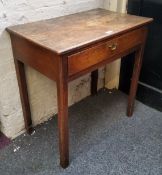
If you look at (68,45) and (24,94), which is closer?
(68,45)

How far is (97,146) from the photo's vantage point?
1.52 m

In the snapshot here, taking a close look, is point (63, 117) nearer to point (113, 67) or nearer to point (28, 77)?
point (28, 77)

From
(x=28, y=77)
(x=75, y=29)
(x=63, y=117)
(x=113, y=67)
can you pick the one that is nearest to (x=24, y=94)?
(x=28, y=77)

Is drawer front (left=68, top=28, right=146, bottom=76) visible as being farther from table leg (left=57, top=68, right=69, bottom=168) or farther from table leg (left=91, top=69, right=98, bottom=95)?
table leg (left=91, top=69, right=98, bottom=95)

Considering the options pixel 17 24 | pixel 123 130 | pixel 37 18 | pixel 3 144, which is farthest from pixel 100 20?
pixel 3 144

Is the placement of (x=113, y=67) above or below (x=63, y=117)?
below

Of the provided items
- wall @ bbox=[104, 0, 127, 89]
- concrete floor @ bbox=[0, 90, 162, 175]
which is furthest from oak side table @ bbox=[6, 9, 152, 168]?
wall @ bbox=[104, 0, 127, 89]

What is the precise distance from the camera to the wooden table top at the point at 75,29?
1048 mm

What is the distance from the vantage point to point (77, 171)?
1.35 metres

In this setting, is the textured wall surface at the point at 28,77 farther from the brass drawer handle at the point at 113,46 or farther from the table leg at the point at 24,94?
the brass drawer handle at the point at 113,46

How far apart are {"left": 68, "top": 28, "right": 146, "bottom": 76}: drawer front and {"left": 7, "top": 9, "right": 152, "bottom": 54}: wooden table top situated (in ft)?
0.14

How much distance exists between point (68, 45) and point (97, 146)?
768 millimetres

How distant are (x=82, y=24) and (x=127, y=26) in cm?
24

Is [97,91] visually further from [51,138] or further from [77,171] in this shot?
[77,171]
